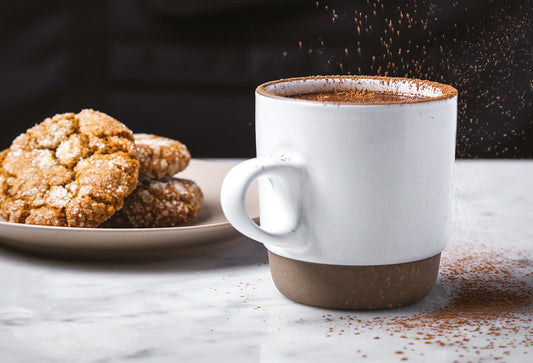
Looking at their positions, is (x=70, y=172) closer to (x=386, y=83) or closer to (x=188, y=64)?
(x=386, y=83)

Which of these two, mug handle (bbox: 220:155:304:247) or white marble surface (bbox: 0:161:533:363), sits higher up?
mug handle (bbox: 220:155:304:247)

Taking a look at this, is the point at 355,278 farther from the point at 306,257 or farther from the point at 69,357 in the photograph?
the point at 69,357

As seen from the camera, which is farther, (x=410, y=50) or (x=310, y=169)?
(x=410, y=50)

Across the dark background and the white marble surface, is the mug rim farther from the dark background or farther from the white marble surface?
the dark background

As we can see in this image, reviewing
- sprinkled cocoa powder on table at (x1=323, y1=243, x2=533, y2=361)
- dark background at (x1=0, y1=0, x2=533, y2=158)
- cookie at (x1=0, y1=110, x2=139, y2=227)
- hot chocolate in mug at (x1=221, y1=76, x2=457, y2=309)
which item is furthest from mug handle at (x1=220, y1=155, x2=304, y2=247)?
dark background at (x1=0, y1=0, x2=533, y2=158)

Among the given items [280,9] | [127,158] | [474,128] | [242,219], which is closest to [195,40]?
[280,9]

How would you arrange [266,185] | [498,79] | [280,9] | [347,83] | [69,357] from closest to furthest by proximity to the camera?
[69,357], [266,185], [347,83], [498,79], [280,9]
